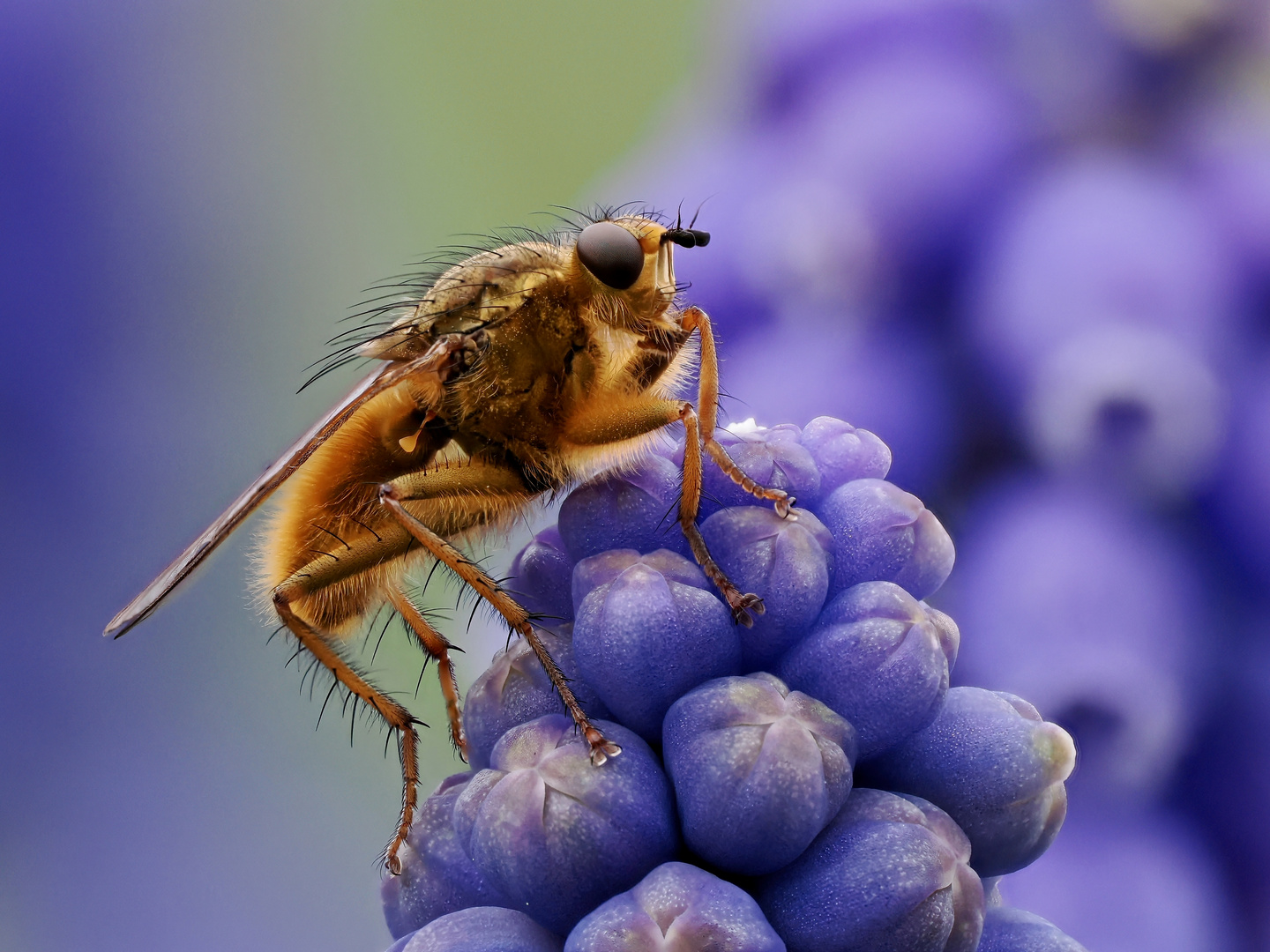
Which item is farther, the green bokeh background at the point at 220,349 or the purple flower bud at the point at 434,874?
the green bokeh background at the point at 220,349

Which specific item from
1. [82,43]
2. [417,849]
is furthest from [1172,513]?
[82,43]

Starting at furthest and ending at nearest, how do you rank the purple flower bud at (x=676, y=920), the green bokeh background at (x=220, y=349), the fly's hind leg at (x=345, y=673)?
the green bokeh background at (x=220, y=349) < the fly's hind leg at (x=345, y=673) < the purple flower bud at (x=676, y=920)

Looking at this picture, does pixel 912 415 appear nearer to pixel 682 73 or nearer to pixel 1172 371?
pixel 1172 371

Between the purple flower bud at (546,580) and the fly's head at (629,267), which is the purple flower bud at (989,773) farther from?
the fly's head at (629,267)

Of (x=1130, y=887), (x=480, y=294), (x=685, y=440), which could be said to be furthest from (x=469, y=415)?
(x=1130, y=887)

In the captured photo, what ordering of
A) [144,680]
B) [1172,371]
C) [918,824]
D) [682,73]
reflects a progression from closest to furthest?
1. [918,824]
2. [1172,371]
3. [144,680]
4. [682,73]

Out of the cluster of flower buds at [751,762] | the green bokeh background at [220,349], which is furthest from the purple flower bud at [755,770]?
the green bokeh background at [220,349]

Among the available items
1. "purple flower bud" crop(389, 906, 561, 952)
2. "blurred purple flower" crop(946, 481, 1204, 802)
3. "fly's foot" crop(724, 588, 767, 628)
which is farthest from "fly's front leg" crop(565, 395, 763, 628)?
"blurred purple flower" crop(946, 481, 1204, 802)
